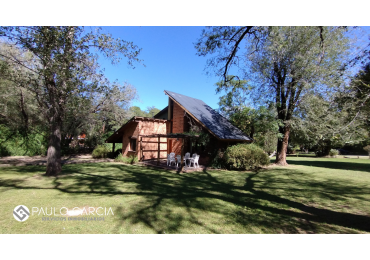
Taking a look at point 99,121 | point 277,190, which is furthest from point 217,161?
point 99,121

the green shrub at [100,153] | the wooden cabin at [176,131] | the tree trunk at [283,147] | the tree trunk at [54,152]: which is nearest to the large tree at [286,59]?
the tree trunk at [283,147]

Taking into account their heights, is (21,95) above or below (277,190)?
above

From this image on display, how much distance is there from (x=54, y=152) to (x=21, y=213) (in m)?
5.73

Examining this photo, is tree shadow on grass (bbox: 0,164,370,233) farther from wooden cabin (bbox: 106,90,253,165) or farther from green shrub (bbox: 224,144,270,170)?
wooden cabin (bbox: 106,90,253,165)

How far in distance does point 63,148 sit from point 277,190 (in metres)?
21.5

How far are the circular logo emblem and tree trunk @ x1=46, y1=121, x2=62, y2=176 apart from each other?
4.92 m

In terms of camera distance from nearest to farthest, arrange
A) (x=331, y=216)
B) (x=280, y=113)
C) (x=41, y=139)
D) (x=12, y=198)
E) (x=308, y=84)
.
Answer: (x=331, y=216), (x=12, y=198), (x=308, y=84), (x=280, y=113), (x=41, y=139)

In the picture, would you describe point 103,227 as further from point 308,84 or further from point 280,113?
point 280,113

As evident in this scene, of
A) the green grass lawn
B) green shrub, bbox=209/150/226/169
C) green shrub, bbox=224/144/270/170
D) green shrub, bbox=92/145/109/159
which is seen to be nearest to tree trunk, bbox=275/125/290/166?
green shrub, bbox=224/144/270/170

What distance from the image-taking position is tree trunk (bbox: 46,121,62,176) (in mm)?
9406

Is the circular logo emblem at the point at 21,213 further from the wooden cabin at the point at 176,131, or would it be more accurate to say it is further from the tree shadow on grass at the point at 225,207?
the wooden cabin at the point at 176,131

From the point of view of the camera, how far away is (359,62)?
598 centimetres

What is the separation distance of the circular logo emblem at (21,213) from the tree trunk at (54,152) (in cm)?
492

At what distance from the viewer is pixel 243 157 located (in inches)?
496
